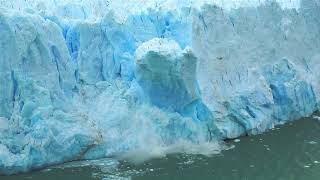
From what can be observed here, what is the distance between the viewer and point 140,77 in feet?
22.3

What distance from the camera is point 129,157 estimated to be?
6.47 metres

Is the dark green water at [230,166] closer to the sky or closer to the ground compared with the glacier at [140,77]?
closer to the ground

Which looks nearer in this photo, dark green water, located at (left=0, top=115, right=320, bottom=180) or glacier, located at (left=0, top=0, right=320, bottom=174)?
dark green water, located at (left=0, top=115, right=320, bottom=180)

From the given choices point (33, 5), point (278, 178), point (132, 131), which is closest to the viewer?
point (278, 178)

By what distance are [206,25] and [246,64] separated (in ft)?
2.77

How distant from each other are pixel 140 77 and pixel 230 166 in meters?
1.60

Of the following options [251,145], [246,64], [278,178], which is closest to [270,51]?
[246,64]

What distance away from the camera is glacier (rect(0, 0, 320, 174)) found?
628cm

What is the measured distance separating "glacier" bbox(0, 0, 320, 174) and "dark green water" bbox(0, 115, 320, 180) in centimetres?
22

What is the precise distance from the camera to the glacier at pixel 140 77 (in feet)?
20.6

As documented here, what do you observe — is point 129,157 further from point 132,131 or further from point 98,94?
point 98,94

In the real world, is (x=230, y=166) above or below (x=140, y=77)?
below

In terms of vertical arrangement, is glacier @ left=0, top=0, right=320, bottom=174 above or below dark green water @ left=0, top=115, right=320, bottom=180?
above

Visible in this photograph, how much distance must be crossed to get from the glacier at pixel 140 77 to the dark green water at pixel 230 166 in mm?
222
